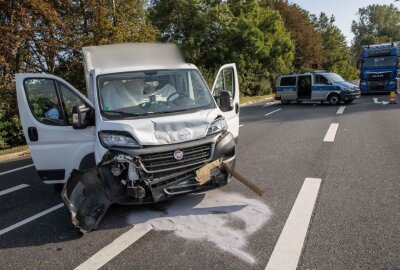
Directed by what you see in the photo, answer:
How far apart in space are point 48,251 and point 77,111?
6.22 ft

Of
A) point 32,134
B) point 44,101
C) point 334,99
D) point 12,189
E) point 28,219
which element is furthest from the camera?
point 334,99

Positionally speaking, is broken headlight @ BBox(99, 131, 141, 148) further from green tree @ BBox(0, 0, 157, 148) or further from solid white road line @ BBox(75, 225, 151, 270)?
green tree @ BBox(0, 0, 157, 148)

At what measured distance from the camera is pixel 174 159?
14.6ft

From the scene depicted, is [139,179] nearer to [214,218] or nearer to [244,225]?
[214,218]

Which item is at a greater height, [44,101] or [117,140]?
[44,101]

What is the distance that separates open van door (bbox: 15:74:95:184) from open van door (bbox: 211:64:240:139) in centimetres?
225

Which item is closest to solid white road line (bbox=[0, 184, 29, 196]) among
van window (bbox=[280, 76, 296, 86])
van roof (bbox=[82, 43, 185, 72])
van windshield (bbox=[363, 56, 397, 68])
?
van roof (bbox=[82, 43, 185, 72])

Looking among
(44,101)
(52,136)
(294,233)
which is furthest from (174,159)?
(44,101)

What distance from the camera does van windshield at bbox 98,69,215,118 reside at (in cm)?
498

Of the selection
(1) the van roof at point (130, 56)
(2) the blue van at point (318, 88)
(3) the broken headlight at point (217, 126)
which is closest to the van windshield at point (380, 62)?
(2) the blue van at point (318, 88)

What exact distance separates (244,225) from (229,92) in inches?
105

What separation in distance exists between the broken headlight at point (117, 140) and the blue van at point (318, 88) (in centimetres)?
1631

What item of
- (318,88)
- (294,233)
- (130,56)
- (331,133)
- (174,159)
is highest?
(130,56)

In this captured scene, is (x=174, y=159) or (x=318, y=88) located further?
(x=318, y=88)
